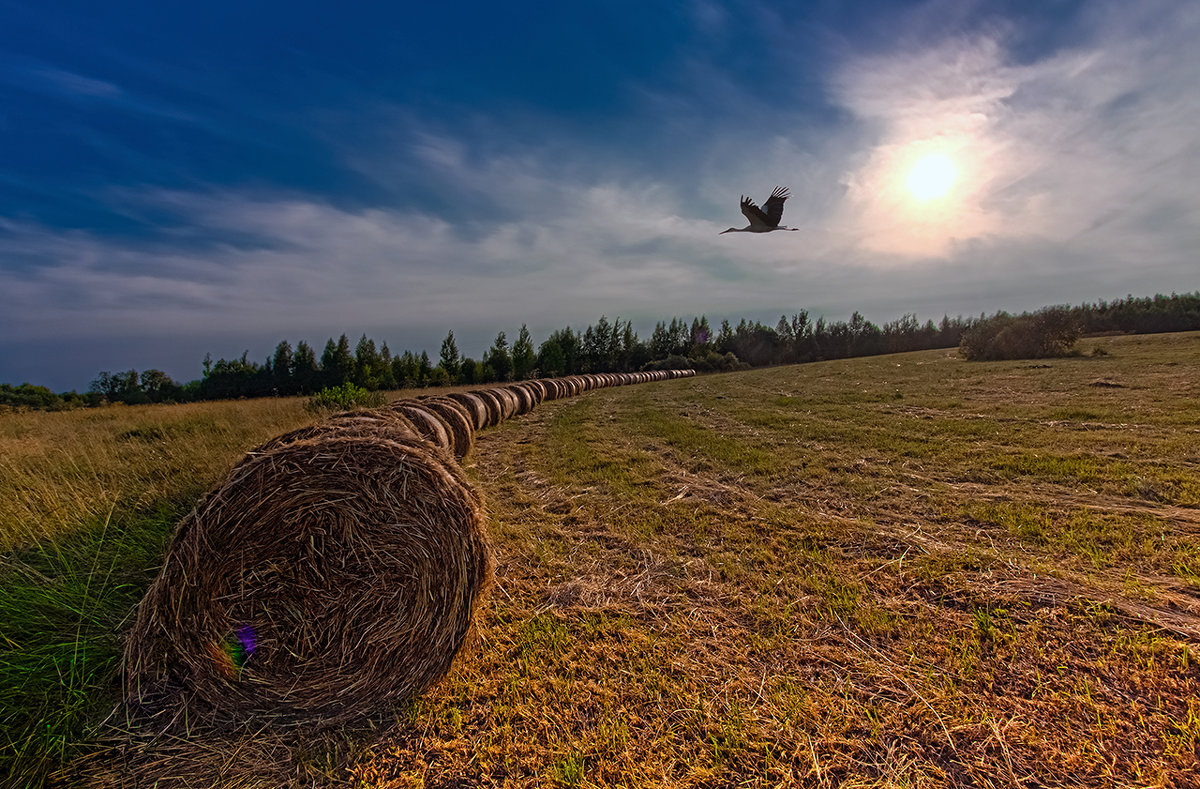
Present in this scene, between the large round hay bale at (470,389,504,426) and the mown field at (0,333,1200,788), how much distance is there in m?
7.18

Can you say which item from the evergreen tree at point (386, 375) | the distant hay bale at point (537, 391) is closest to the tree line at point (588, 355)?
the evergreen tree at point (386, 375)

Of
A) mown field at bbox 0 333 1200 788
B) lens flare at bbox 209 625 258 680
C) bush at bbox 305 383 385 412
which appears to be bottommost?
mown field at bbox 0 333 1200 788

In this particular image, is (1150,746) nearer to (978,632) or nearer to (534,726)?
(978,632)

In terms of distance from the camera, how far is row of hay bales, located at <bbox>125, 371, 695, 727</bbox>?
9.68 feet

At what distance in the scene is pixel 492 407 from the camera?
14.0 meters

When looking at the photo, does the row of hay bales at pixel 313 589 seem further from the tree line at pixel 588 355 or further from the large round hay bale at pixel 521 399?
the tree line at pixel 588 355

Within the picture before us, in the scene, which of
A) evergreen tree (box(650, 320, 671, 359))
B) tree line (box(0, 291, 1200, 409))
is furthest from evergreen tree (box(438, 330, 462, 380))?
evergreen tree (box(650, 320, 671, 359))

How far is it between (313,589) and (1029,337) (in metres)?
36.3

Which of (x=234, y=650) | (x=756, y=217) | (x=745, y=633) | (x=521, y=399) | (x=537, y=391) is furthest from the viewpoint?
(x=537, y=391)

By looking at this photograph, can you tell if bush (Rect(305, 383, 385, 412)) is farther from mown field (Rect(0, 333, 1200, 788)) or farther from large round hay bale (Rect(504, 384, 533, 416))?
mown field (Rect(0, 333, 1200, 788))

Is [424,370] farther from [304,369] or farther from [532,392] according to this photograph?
[532,392]

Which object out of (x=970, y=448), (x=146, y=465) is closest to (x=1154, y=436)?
(x=970, y=448)

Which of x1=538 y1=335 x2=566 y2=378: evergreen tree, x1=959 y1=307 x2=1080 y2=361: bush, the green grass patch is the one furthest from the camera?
x1=538 y1=335 x2=566 y2=378: evergreen tree

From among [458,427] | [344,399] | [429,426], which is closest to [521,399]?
[344,399]
